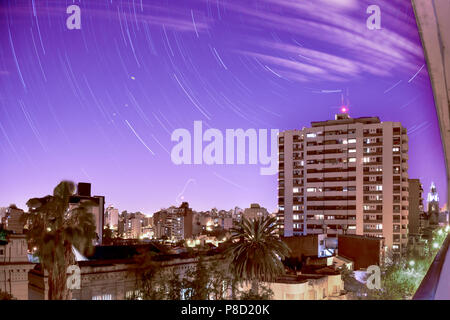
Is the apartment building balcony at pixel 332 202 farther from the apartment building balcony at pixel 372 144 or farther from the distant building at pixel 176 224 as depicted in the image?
the distant building at pixel 176 224

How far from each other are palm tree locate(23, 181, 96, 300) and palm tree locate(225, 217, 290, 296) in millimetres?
10420

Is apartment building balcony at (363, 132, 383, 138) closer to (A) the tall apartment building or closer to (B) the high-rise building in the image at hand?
(A) the tall apartment building

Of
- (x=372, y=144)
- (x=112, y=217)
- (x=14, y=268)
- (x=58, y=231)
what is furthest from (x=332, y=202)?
(x=112, y=217)

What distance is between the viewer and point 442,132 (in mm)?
9289

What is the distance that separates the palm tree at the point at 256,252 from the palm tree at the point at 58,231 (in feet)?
34.2

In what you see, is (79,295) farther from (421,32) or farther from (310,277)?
(310,277)

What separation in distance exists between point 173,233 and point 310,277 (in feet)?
369

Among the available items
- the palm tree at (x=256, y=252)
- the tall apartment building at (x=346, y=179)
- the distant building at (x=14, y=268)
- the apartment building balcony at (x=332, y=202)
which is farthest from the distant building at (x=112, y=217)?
the distant building at (x=14, y=268)

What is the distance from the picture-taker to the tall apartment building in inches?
2776

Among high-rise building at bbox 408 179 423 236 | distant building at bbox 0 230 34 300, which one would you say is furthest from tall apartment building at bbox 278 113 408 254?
distant building at bbox 0 230 34 300

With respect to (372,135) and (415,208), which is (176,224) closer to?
(415,208)

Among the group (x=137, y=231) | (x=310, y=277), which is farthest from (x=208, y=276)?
(x=137, y=231)

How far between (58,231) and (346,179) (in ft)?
227

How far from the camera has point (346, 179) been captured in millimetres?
75000
